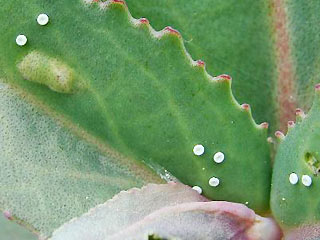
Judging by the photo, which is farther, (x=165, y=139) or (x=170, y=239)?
(x=165, y=139)

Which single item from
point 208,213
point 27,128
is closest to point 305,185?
point 208,213

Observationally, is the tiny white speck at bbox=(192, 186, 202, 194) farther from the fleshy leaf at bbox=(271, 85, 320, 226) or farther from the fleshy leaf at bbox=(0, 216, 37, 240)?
the fleshy leaf at bbox=(0, 216, 37, 240)

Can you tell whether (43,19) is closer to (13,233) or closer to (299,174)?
(299,174)

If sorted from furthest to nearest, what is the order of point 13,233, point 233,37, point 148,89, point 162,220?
1. point 13,233
2. point 233,37
3. point 148,89
4. point 162,220

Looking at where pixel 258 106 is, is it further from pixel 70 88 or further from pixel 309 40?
pixel 70 88

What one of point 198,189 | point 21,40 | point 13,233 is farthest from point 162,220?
point 13,233
